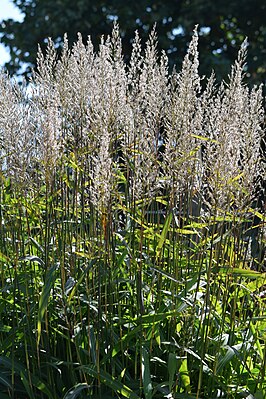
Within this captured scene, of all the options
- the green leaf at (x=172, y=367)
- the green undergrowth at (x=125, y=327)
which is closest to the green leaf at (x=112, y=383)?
the green undergrowth at (x=125, y=327)

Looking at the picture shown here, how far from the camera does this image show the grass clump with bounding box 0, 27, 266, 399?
2.81 m

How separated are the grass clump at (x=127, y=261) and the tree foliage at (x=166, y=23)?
26.4ft

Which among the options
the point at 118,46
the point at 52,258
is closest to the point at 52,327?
the point at 52,258

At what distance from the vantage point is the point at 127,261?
3.28 metres

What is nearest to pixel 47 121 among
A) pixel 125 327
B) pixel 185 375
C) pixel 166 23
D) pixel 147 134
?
pixel 147 134

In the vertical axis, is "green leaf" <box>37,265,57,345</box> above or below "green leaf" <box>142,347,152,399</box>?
above

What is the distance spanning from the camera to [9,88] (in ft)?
10.8

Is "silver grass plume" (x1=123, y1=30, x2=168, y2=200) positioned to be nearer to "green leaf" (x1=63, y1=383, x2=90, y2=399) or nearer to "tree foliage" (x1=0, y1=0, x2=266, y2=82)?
"green leaf" (x1=63, y1=383, x2=90, y2=399)

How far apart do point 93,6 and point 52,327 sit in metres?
10.2

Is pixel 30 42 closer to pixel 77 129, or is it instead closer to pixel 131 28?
pixel 131 28

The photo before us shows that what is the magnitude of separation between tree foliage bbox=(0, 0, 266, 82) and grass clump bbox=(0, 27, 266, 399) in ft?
26.4

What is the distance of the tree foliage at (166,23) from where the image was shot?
1155 cm

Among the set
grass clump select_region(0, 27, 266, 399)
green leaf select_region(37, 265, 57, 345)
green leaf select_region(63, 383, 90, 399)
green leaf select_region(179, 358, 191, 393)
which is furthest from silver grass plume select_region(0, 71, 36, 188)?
green leaf select_region(179, 358, 191, 393)

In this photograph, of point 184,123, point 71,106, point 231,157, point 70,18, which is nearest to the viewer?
point 231,157
